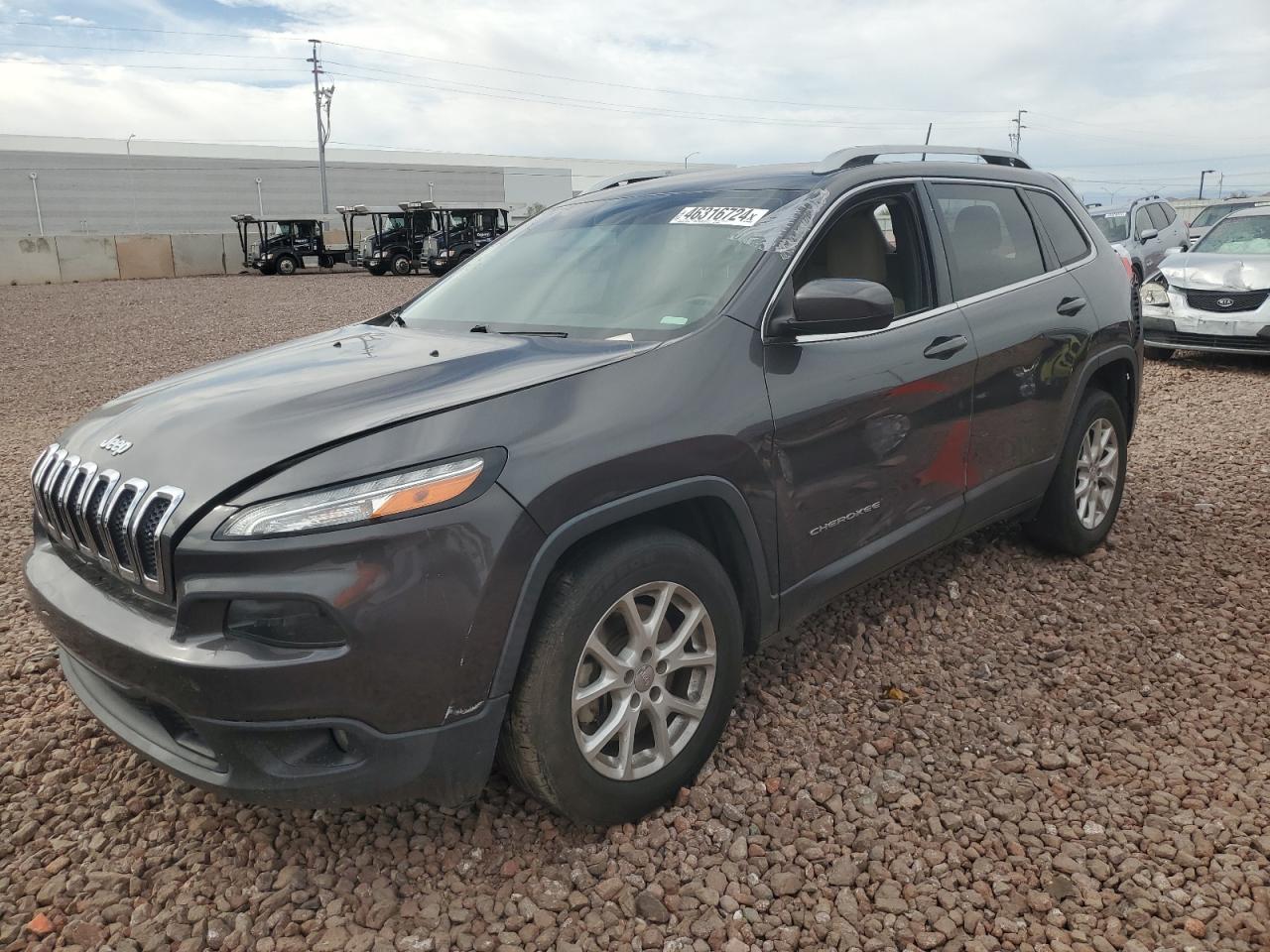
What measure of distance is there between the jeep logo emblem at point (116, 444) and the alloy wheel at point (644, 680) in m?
1.27

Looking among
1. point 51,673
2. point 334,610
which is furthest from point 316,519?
point 51,673

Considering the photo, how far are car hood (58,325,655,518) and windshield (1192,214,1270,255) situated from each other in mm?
10233

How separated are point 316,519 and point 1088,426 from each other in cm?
356

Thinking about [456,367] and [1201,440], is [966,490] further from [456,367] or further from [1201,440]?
[1201,440]

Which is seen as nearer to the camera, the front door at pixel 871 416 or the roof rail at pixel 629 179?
the front door at pixel 871 416

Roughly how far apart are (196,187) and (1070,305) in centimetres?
5879

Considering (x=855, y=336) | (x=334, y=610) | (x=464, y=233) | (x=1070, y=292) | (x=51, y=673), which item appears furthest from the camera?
(x=464, y=233)

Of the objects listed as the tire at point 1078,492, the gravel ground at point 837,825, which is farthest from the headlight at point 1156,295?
the gravel ground at point 837,825

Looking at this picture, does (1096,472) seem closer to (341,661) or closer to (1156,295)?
(341,661)

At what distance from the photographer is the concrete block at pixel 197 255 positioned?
3078 centimetres

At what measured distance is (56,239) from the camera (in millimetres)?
27750

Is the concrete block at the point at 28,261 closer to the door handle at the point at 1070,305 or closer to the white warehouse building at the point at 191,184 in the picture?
the white warehouse building at the point at 191,184

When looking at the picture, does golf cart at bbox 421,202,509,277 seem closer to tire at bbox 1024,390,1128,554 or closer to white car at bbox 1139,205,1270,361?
white car at bbox 1139,205,1270,361

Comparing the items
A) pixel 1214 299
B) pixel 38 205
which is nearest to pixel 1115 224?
pixel 1214 299
